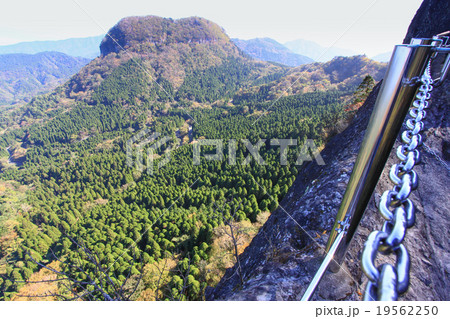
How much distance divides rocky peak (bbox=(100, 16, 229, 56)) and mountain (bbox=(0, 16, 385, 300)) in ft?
15.5

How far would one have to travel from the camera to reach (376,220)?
3447mm

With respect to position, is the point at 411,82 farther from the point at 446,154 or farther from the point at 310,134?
the point at 310,134

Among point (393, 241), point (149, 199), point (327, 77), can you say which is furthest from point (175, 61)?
point (393, 241)

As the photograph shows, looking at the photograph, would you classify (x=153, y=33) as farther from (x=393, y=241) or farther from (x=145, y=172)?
(x=393, y=241)

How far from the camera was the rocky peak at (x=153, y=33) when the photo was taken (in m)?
124

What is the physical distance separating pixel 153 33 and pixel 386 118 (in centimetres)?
15580

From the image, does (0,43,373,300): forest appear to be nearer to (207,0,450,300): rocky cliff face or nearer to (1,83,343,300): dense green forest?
(1,83,343,300): dense green forest

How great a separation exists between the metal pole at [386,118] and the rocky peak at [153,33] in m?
144

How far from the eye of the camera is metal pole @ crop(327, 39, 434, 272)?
93cm

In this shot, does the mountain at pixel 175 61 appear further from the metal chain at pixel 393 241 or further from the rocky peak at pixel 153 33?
the metal chain at pixel 393 241

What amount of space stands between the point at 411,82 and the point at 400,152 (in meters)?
0.34

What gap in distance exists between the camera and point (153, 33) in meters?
127
